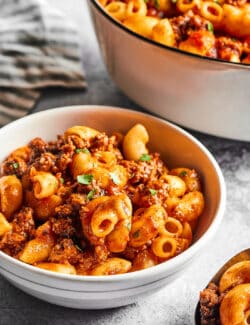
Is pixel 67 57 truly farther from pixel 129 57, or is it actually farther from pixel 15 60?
pixel 129 57

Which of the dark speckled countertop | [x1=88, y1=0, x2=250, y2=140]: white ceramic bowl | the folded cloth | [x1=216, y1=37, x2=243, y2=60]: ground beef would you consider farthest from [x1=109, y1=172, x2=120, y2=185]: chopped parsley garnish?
the folded cloth

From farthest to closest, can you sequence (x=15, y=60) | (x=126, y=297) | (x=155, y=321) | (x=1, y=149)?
(x=15, y=60) → (x=1, y=149) → (x=155, y=321) → (x=126, y=297)

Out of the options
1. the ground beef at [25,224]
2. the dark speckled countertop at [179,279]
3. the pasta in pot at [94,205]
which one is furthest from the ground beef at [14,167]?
the dark speckled countertop at [179,279]

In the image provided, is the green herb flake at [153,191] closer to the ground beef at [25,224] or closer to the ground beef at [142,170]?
the ground beef at [142,170]

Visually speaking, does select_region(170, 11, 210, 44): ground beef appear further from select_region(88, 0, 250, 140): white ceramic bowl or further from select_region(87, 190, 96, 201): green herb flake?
select_region(87, 190, 96, 201): green herb flake

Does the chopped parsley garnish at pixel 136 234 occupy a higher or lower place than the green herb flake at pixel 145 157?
higher

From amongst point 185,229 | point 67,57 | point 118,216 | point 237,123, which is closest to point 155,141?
point 237,123

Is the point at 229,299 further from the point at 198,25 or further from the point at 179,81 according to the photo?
the point at 198,25
